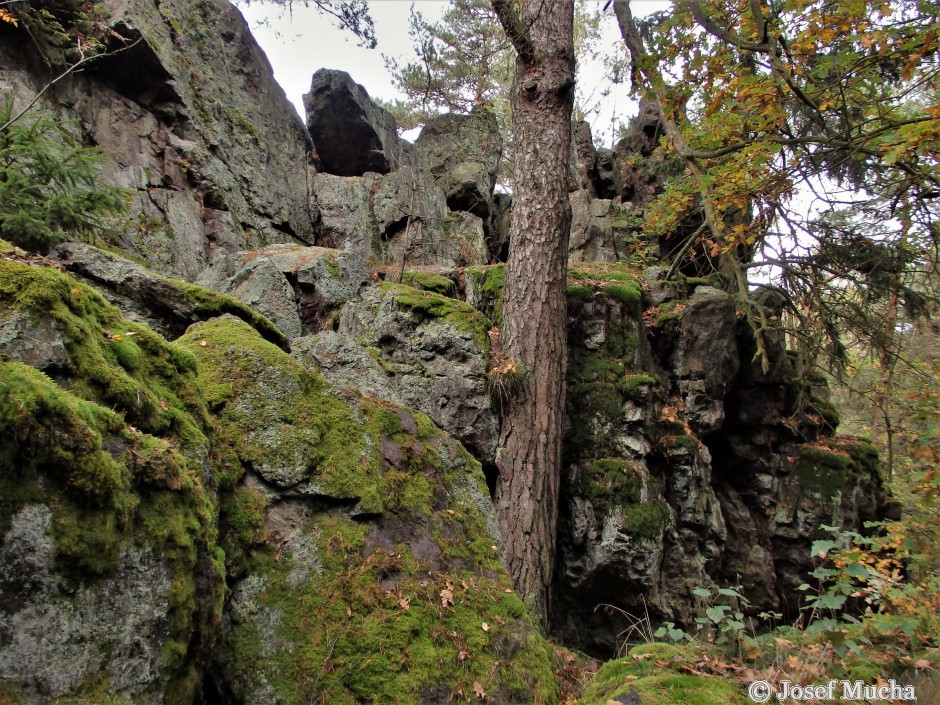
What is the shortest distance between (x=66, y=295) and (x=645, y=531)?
5966 mm

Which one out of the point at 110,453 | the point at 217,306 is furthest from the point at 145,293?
the point at 110,453

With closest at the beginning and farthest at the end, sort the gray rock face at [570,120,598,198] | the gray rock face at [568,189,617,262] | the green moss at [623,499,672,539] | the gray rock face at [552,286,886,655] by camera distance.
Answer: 1. the green moss at [623,499,672,539]
2. the gray rock face at [552,286,886,655]
3. the gray rock face at [568,189,617,262]
4. the gray rock face at [570,120,598,198]

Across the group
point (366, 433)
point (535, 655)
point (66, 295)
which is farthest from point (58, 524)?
point (535, 655)

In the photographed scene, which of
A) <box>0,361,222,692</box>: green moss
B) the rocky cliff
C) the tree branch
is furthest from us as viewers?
the tree branch

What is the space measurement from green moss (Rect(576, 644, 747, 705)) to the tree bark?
231 centimetres

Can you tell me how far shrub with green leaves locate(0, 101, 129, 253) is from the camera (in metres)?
4.69

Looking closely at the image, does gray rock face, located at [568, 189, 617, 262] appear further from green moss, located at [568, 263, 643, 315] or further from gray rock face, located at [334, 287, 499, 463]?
gray rock face, located at [334, 287, 499, 463]

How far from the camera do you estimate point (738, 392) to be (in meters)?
9.09

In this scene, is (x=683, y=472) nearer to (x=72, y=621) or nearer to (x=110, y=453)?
(x=110, y=453)

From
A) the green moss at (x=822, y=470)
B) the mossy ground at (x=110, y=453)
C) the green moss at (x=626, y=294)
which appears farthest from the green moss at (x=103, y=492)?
the green moss at (x=822, y=470)

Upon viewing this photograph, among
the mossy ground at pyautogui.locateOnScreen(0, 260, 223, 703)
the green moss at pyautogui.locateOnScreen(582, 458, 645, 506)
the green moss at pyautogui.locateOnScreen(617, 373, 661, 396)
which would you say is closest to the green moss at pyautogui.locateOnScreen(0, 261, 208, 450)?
the mossy ground at pyautogui.locateOnScreen(0, 260, 223, 703)

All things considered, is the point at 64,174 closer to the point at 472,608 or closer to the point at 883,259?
the point at 472,608

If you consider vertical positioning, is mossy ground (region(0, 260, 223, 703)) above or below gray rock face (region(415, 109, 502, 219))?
below

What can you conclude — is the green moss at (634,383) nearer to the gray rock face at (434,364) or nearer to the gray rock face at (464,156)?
the gray rock face at (434,364)
